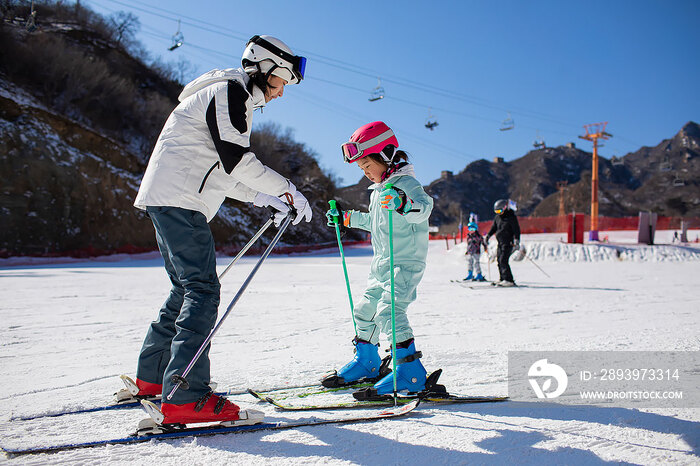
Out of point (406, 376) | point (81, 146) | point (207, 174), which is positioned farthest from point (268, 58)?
point (81, 146)

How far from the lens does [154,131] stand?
3262 centimetres

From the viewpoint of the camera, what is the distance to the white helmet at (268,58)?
236 centimetres

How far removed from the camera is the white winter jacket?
2127 millimetres

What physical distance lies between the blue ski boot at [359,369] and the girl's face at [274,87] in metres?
1.61

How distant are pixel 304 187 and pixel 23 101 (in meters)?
19.5

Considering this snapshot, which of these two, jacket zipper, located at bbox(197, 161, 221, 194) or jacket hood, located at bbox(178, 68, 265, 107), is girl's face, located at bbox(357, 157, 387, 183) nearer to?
jacket hood, located at bbox(178, 68, 265, 107)

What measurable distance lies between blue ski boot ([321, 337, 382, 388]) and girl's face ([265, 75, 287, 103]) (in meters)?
1.61

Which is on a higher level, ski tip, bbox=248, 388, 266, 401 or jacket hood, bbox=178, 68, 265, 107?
jacket hood, bbox=178, 68, 265, 107

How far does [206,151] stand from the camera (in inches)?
87.4

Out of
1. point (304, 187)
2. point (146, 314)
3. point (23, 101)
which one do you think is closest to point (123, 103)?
point (23, 101)

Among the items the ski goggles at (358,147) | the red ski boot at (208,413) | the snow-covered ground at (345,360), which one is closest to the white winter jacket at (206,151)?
the ski goggles at (358,147)

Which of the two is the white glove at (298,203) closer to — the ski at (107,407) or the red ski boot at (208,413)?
the red ski boot at (208,413)

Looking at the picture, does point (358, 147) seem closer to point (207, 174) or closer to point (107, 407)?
point (207, 174)

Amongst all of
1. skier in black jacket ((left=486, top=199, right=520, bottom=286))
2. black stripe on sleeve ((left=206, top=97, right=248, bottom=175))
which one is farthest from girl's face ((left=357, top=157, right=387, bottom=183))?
skier in black jacket ((left=486, top=199, right=520, bottom=286))
